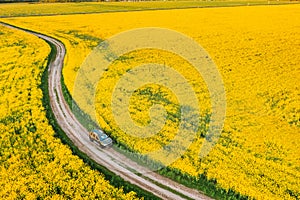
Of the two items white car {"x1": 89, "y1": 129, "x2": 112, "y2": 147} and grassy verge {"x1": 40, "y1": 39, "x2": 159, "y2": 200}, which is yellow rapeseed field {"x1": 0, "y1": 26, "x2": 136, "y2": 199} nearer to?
grassy verge {"x1": 40, "y1": 39, "x2": 159, "y2": 200}

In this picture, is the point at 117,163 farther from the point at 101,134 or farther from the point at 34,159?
the point at 34,159

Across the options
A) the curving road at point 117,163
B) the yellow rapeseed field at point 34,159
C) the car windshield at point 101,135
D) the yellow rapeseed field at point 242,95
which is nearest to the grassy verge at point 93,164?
the curving road at point 117,163

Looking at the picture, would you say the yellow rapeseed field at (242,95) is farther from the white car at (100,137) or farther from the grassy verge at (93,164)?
the grassy verge at (93,164)

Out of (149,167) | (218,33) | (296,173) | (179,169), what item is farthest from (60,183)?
(218,33)

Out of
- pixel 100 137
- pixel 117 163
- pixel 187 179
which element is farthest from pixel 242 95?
pixel 117 163

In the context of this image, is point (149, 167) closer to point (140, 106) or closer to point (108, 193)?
point (108, 193)
